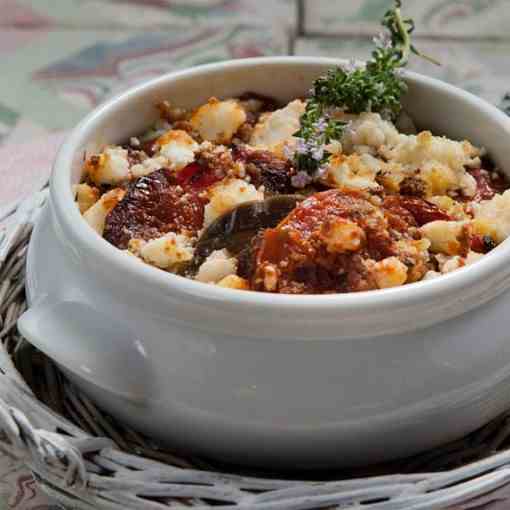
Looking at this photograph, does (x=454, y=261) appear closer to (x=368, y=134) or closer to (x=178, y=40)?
(x=368, y=134)

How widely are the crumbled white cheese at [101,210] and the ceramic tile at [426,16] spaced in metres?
1.78

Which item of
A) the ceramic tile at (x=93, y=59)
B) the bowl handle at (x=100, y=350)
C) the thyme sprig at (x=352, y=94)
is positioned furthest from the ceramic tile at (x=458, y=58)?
the bowl handle at (x=100, y=350)

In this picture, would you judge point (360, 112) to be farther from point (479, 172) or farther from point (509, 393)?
point (509, 393)

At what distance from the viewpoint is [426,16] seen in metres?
2.99

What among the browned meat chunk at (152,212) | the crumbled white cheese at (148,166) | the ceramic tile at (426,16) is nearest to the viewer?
the browned meat chunk at (152,212)

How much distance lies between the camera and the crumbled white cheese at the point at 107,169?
1.41m

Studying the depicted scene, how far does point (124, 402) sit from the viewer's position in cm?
121

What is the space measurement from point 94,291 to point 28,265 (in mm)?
213

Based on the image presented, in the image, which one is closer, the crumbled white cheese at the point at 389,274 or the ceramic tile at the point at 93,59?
the crumbled white cheese at the point at 389,274

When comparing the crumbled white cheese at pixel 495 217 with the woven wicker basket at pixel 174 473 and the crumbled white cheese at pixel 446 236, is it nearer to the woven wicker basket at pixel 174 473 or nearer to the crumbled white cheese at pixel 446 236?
the crumbled white cheese at pixel 446 236

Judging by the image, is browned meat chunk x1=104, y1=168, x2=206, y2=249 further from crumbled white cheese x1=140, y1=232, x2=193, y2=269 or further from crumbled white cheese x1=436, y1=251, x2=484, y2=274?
crumbled white cheese x1=436, y1=251, x2=484, y2=274

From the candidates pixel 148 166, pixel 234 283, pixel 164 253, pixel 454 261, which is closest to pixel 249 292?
pixel 234 283

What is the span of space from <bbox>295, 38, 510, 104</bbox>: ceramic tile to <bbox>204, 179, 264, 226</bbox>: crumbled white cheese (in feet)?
4.68

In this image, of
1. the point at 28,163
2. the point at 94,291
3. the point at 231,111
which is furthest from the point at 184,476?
the point at 28,163
